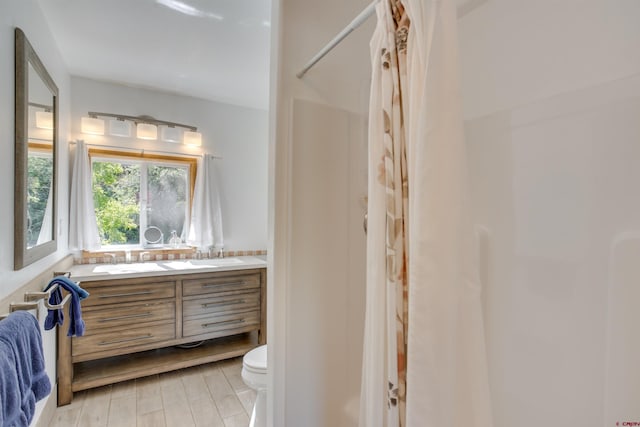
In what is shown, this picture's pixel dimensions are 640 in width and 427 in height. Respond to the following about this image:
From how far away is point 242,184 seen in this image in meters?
3.31

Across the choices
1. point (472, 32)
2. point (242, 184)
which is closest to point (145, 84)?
point (242, 184)

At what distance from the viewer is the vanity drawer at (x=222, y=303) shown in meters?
2.52

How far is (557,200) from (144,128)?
10.2 ft

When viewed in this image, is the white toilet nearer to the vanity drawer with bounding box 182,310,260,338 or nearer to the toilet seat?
the toilet seat

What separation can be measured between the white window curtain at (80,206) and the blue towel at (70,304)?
1067 mm

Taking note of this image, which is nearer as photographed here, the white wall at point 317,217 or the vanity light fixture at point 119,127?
the white wall at point 317,217

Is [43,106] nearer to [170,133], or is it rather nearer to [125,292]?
[170,133]

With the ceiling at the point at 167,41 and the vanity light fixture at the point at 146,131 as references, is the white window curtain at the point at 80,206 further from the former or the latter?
the ceiling at the point at 167,41

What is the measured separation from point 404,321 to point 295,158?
29.7 inches

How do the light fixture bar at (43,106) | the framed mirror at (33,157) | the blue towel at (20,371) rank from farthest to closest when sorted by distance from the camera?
the light fixture bar at (43,106) → the framed mirror at (33,157) → the blue towel at (20,371)

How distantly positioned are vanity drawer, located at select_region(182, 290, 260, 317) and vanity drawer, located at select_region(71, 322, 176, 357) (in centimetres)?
18

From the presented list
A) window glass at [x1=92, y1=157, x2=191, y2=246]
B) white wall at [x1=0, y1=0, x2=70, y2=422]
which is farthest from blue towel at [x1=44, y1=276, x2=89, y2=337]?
window glass at [x1=92, y1=157, x2=191, y2=246]

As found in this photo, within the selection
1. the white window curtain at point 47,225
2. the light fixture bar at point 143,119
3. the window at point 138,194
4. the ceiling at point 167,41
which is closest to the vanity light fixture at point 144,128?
the light fixture bar at point 143,119

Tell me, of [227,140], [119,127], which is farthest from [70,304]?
[227,140]
